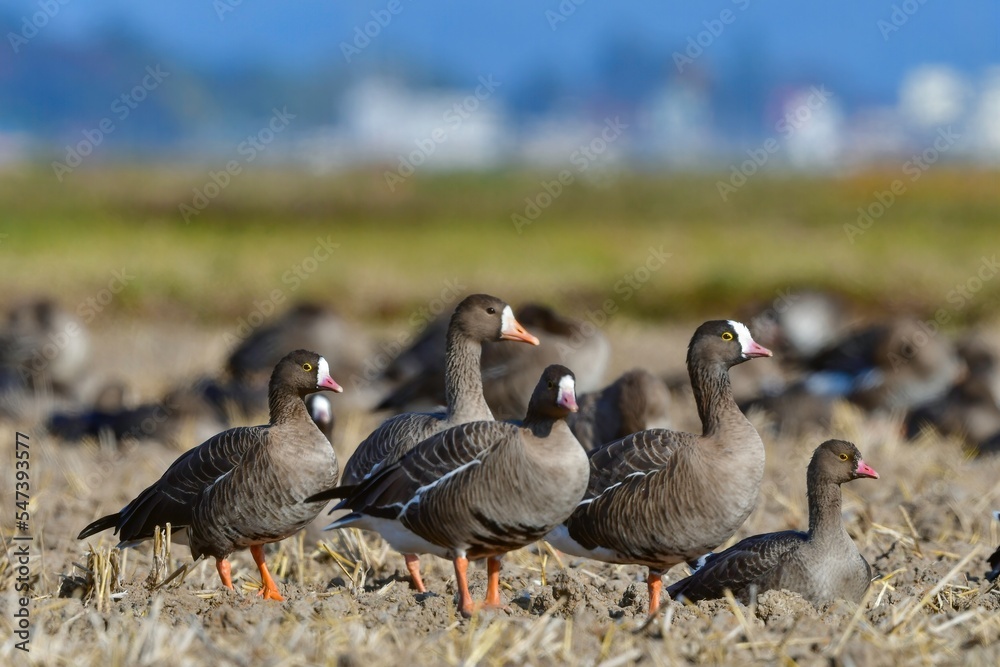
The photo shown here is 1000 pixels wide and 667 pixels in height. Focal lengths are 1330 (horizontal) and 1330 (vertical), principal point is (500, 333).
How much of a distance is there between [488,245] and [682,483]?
76.2 feet

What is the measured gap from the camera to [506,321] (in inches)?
272

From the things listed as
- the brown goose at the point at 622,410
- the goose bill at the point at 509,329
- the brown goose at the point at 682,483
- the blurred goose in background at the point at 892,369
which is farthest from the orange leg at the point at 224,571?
the blurred goose in background at the point at 892,369

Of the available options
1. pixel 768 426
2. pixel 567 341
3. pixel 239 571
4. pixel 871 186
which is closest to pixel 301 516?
pixel 239 571

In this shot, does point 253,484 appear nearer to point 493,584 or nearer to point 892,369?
point 493,584

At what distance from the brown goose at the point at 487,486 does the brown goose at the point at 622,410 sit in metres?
3.23

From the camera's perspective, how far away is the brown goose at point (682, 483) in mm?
5684

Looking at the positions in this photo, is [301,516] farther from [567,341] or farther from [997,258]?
[997,258]

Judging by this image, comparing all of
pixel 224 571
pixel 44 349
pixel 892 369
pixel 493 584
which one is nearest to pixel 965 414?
pixel 892 369

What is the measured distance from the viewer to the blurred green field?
68.8 feet

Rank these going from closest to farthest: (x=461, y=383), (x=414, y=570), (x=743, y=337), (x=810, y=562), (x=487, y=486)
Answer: (x=487, y=486)
(x=810, y=562)
(x=743, y=337)
(x=414, y=570)
(x=461, y=383)

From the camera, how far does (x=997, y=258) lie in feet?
76.4

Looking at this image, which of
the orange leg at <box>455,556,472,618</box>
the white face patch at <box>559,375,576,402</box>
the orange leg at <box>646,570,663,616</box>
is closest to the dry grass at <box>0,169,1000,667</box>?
the orange leg at <box>646,570,663,616</box>

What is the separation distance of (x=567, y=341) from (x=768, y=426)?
2179 millimetres

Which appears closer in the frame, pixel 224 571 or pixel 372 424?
pixel 224 571
